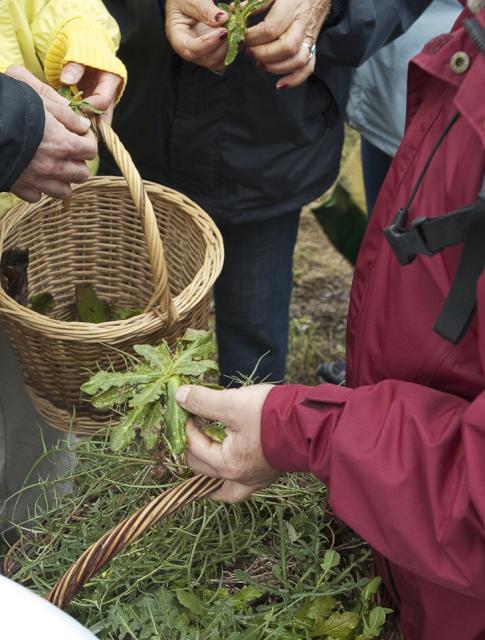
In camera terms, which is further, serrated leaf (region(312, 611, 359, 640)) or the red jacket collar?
serrated leaf (region(312, 611, 359, 640))

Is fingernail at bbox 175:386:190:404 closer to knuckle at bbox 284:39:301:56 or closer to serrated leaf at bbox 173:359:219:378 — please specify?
serrated leaf at bbox 173:359:219:378

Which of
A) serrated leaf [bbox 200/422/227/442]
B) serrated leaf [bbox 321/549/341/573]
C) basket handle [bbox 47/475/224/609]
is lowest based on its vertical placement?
serrated leaf [bbox 321/549/341/573]

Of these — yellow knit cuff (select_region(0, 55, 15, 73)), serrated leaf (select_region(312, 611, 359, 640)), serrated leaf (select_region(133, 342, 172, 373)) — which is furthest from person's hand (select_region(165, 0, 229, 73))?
serrated leaf (select_region(312, 611, 359, 640))

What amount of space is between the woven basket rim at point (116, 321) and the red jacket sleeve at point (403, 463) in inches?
15.6

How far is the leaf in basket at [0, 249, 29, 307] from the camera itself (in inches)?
53.8

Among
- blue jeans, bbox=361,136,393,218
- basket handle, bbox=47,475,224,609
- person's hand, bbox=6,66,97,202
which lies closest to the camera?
basket handle, bbox=47,475,224,609

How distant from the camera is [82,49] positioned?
4.20 feet

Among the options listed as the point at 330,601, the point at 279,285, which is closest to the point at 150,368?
the point at 330,601

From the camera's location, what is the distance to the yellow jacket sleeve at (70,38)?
1.28 meters

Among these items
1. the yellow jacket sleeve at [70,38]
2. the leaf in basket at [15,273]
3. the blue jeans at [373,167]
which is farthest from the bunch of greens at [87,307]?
the blue jeans at [373,167]

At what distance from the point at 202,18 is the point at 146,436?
77cm

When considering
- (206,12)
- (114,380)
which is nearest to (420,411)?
(114,380)

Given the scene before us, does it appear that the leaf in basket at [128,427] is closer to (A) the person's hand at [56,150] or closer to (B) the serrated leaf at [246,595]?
(B) the serrated leaf at [246,595]

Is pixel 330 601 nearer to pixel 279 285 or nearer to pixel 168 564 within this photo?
pixel 168 564
